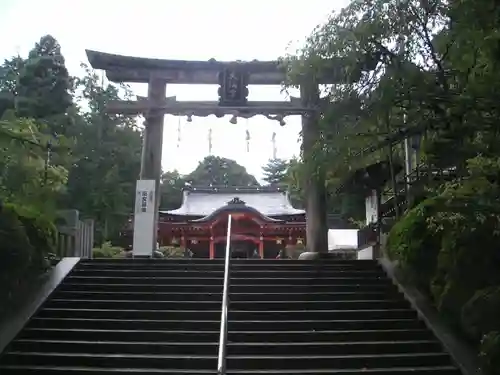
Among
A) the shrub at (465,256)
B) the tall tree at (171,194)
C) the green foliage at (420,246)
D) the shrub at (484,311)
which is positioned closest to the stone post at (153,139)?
the green foliage at (420,246)

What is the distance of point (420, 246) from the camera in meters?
7.03

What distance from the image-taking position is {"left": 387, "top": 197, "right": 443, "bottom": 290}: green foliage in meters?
6.93

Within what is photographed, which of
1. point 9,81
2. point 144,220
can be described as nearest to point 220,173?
point 9,81

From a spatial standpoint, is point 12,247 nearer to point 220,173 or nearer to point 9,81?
point 9,81

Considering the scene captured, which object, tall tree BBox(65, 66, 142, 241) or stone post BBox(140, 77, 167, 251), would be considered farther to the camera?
tall tree BBox(65, 66, 142, 241)

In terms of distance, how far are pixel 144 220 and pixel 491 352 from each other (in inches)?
315

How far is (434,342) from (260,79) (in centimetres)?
820

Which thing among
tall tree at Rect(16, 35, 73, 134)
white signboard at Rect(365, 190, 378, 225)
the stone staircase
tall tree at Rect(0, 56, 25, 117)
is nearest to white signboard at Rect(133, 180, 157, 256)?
the stone staircase

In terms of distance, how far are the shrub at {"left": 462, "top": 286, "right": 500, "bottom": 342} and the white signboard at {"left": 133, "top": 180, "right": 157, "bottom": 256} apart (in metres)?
7.32

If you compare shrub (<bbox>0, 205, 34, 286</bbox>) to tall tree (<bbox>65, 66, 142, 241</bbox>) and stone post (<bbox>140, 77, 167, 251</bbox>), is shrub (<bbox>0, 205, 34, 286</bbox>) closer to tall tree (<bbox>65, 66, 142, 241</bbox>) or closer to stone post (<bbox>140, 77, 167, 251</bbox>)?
stone post (<bbox>140, 77, 167, 251</bbox>)

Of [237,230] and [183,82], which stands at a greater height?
[183,82]

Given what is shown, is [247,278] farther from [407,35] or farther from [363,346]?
[407,35]

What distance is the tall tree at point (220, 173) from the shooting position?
46.8 metres

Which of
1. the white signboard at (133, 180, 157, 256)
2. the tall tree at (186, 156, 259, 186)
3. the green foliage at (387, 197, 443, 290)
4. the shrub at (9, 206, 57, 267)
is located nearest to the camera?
the green foliage at (387, 197, 443, 290)
